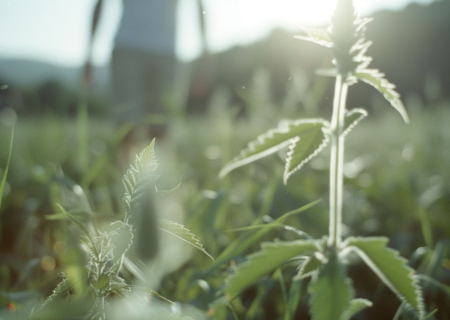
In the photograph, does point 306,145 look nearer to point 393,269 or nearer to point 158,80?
point 393,269

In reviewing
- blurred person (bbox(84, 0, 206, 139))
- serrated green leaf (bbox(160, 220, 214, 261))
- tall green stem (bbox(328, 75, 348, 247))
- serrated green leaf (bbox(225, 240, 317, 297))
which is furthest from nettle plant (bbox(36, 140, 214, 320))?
blurred person (bbox(84, 0, 206, 139))

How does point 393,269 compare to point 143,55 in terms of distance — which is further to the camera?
point 143,55

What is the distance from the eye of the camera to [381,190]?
174 cm

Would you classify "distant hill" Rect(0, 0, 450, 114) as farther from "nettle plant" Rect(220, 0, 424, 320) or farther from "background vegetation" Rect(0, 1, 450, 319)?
"nettle plant" Rect(220, 0, 424, 320)

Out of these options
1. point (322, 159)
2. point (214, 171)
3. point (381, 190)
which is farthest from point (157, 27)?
point (381, 190)

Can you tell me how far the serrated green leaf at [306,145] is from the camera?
1.86 ft

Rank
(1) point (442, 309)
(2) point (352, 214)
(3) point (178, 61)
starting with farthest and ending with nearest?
(3) point (178, 61) → (2) point (352, 214) → (1) point (442, 309)

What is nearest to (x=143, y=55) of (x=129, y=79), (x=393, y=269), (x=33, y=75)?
(x=129, y=79)

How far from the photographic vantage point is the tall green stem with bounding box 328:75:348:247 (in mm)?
573

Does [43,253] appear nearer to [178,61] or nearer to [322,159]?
[322,159]

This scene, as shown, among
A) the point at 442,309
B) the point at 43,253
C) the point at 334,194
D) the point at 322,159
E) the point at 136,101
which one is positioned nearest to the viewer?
the point at 334,194

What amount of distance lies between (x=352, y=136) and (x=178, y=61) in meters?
2.80

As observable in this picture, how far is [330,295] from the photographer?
1.70ft

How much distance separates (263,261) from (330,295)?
10 centimetres
